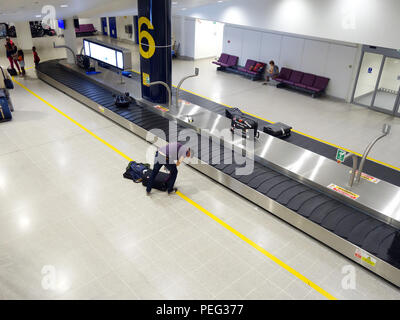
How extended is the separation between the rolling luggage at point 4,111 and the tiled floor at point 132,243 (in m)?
2.57

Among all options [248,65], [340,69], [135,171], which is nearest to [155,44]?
[135,171]

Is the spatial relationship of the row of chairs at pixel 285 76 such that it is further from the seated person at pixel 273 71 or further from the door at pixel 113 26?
the door at pixel 113 26

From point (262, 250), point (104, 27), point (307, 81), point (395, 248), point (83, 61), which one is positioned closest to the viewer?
point (395, 248)

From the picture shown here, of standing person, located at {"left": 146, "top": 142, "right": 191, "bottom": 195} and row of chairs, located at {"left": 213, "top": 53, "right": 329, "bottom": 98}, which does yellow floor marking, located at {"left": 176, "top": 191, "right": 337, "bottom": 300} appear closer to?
standing person, located at {"left": 146, "top": 142, "right": 191, "bottom": 195}

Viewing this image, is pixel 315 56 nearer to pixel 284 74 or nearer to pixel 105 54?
pixel 284 74

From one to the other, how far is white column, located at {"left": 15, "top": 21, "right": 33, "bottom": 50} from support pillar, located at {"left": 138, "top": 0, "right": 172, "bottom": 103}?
1413 centimetres

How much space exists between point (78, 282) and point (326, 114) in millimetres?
10585

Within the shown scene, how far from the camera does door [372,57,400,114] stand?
503 inches

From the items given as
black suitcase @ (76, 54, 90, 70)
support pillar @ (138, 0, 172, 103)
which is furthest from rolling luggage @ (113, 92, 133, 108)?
black suitcase @ (76, 54, 90, 70)

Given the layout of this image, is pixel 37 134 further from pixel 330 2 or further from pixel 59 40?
pixel 59 40

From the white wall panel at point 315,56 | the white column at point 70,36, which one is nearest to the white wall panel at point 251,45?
the white wall panel at point 315,56

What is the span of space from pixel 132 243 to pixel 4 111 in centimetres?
766

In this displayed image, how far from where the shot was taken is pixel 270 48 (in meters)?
16.6

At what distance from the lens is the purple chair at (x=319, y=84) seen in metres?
14.5
